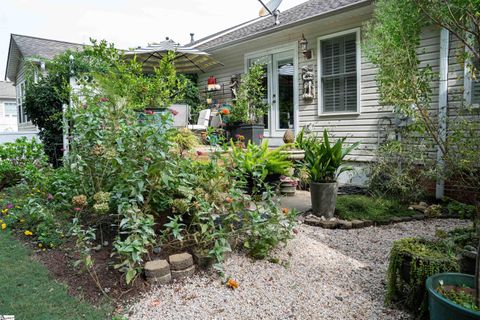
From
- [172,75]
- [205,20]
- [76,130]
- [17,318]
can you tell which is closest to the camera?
[17,318]

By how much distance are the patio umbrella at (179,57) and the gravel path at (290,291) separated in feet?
19.4

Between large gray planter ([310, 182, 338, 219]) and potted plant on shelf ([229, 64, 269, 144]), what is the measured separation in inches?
118

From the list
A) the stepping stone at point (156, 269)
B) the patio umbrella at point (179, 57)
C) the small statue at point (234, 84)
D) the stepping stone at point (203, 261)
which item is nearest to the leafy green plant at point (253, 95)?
the small statue at point (234, 84)

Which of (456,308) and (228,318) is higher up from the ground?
(456,308)

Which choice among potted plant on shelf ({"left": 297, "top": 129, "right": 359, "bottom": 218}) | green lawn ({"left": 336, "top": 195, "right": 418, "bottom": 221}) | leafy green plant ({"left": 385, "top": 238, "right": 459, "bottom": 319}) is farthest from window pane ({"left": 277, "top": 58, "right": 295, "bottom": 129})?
leafy green plant ({"left": 385, "top": 238, "right": 459, "bottom": 319})

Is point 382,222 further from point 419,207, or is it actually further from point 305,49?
point 305,49

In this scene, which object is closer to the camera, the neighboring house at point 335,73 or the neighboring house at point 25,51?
the neighboring house at point 335,73

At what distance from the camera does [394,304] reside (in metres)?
2.16

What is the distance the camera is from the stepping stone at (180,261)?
2.40m

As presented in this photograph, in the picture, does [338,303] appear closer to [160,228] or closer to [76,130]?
[160,228]

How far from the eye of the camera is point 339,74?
256 inches

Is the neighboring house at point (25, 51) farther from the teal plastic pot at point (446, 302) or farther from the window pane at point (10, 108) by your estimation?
the teal plastic pot at point (446, 302)

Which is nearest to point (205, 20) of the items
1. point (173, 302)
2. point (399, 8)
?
point (399, 8)

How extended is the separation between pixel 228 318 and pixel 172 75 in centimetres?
402
